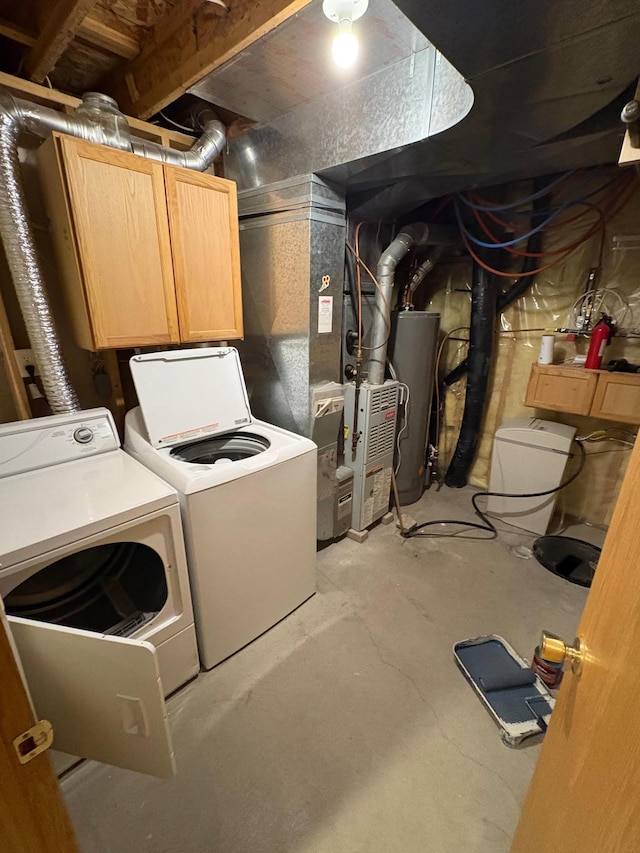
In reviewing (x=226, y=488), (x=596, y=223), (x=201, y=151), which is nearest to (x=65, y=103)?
(x=201, y=151)

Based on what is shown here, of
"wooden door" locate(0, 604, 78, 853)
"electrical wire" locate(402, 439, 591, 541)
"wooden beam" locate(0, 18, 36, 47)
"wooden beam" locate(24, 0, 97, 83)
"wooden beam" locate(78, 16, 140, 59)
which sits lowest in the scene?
"electrical wire" locate(402, 439, 591, 541)

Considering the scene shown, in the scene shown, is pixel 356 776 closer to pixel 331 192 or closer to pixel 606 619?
pixel 606 619

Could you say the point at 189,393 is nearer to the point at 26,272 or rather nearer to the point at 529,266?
the point at 26,272

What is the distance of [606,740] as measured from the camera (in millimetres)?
548

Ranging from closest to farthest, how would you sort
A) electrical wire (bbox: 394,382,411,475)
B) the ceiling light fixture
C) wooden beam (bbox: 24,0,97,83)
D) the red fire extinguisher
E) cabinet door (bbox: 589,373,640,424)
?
the ceiling light fixture, wooden beam (bbox: 24,0,97,83), cabinet door (bbox: 589,373,640,424), the red fire extinguisher, electrical wire (bbox: 394,382,411,475)

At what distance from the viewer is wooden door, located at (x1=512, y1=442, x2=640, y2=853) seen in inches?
19.3

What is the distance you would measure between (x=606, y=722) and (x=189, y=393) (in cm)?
179

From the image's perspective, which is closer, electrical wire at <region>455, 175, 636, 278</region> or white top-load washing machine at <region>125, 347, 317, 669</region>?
white top-load washing machine at <region>125, 347, 317, 669</region>

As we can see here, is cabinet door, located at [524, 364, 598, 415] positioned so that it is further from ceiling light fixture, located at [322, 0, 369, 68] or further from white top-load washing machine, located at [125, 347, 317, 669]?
ceiling light fixture, located at [322, 0, 369, 68]

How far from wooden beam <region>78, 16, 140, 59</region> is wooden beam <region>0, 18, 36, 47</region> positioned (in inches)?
7.6

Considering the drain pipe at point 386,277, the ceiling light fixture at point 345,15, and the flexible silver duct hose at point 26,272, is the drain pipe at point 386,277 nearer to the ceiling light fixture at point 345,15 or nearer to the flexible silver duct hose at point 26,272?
the ceiling light fixture at point 345,15

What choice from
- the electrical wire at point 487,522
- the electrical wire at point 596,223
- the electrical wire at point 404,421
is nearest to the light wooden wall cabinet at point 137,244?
the electrical wire at point 404,421

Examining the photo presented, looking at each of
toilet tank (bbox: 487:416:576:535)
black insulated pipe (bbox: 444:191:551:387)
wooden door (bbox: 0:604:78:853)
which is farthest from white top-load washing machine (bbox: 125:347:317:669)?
black insulated pipe (bbox: 444:191:551:387)

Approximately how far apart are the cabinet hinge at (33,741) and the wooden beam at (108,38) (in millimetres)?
2335
